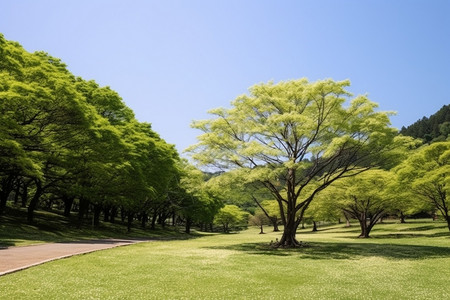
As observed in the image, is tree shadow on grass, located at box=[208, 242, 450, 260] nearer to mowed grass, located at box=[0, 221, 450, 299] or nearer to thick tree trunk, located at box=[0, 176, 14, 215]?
mowed grass, located at box=[0, 221, 450, 299]

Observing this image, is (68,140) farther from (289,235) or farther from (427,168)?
(427,168)

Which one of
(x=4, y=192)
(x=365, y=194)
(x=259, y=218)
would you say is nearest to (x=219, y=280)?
(x=4, y=192)

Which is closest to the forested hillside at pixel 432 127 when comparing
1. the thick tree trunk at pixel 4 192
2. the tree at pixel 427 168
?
the tree at pixel 427 168

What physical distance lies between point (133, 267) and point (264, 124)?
18537mm

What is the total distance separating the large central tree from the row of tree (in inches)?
173

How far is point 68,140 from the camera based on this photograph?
107 ft

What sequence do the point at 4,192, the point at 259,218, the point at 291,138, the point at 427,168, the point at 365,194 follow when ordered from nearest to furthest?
the point at 291,138 → the point at 4,192 → the point at 427,168 → the point at 365,194 → the point at 259,218

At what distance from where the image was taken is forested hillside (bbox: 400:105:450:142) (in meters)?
150

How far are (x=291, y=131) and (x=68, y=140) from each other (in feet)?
69.5

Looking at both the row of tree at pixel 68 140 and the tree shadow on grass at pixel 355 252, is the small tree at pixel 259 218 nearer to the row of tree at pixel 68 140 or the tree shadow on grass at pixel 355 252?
the row of tree at pixel 68 140

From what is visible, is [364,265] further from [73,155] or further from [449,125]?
[449,125]

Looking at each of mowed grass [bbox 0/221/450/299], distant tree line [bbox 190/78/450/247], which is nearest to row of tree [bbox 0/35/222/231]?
distant tree line [bbox 190/78/450/247]

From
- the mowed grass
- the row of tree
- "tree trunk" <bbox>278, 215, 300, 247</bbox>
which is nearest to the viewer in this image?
the mowed grass

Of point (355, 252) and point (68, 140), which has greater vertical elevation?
point (68, 140)
